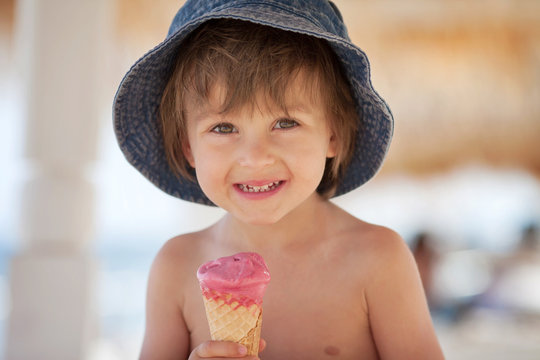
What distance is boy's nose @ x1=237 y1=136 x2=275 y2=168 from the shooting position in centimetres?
112

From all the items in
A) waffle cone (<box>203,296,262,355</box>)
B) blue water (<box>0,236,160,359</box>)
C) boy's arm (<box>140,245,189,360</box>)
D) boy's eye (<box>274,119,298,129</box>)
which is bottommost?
blue water (<box>0,236,160,359</box>)

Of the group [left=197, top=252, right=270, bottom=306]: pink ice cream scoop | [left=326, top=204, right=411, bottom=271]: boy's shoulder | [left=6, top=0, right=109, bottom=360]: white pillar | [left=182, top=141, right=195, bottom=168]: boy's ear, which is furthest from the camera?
[left=6, top=0, right=109, bottom=360]: white pillar

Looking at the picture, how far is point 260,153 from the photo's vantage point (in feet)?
3.67

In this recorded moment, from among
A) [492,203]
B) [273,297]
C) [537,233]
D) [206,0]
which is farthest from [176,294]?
[492,203]

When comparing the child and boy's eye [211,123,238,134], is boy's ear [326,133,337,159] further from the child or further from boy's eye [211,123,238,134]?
boy's eye [211,123,238,134]

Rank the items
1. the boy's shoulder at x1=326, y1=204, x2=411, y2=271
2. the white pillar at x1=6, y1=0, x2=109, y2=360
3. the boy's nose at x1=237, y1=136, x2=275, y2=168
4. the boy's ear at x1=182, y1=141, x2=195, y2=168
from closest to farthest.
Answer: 1. the boy's nose at x1=237, y1=136, x2=275, y2=168
2. the boy's shoulder at x1=326, y1=204, x2=411, y2=271
3. the boy's ear at x1=182, y1=141, x2=195, y2=168
4. the white pillar at x1=6, y1=0, x2=109, y2=360

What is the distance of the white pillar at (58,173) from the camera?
2914 mm

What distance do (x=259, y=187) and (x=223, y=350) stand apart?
35cm

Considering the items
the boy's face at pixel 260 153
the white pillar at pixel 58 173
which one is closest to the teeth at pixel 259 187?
the boy's face at pixel 260 153

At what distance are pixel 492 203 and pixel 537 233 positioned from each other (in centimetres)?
490

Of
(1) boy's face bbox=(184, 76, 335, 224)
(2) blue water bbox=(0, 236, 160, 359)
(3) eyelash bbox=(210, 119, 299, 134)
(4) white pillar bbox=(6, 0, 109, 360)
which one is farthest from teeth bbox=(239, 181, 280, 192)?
(2) blue water bbox=(0, 236, 160, 359)

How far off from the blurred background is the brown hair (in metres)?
1.89

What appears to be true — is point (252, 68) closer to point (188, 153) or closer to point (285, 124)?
point (285, 124)

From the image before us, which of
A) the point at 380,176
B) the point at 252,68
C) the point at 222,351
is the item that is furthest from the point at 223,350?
the point at 380,176
